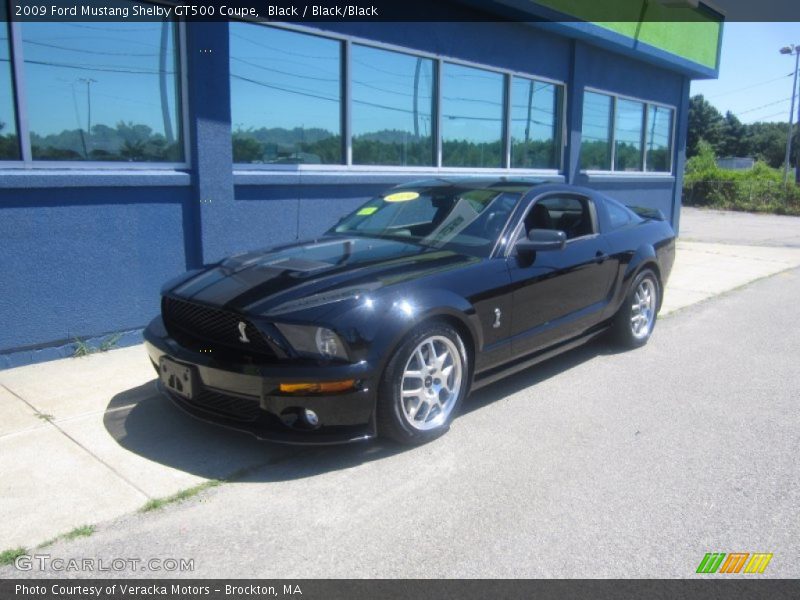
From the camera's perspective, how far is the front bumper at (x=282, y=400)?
3.46 metres

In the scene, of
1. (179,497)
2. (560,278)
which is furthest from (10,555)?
(560,278)

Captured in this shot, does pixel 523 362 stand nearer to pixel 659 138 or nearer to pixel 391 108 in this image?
pixel 391 108

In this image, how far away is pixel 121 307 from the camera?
19.6 ft

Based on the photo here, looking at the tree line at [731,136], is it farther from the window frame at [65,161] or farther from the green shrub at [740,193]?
the window frame at [65,161]

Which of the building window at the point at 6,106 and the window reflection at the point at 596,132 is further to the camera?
the window reflection at the point at 596,132

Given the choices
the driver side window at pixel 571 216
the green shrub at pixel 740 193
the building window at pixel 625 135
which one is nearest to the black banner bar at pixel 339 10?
the building window at pixel 625 135

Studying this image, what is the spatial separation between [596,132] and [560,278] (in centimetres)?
878

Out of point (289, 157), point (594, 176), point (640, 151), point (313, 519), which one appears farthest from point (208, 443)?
point (640, 151)

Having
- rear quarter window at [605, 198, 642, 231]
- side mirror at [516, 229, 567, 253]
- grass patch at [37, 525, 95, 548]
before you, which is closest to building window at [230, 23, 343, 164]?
rear quarter window at [605, 198, 642, 231]

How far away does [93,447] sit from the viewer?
389cm

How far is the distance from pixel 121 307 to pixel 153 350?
Answer: 2.15 m

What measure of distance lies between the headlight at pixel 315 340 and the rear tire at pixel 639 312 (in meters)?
3.20

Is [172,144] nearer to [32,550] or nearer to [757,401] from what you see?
[32,550]
